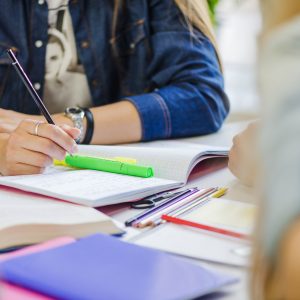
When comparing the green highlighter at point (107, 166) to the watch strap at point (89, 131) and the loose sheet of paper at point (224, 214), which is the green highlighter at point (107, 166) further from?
the watch strap at point (89, 131)

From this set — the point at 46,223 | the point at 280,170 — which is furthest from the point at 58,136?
the point at 280,170

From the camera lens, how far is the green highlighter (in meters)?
0.77

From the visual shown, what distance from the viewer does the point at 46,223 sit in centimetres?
53

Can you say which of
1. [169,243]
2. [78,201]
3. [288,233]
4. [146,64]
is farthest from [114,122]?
[288,233]

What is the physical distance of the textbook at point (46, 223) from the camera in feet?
1.73

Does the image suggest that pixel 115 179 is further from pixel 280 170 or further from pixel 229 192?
pixel 280 170

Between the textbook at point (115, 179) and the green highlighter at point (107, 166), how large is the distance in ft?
0.04

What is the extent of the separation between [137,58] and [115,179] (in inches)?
23.9

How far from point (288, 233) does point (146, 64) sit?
1.01 m

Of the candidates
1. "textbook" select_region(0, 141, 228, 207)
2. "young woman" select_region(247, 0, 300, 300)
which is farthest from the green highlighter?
"young woman" select_region(247, 0, 300, 300)

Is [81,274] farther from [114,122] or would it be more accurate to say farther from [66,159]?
[114,122]

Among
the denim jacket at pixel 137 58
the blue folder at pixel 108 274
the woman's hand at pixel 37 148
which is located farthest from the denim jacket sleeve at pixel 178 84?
the blue folder at pixel 108 274

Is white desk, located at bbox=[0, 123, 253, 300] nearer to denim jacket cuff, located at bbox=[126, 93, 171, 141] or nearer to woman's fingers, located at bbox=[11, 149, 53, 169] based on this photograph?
denim jacket cuff, located at bbox=[126, 93, 171, 141]

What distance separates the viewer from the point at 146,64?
4.24 feet
